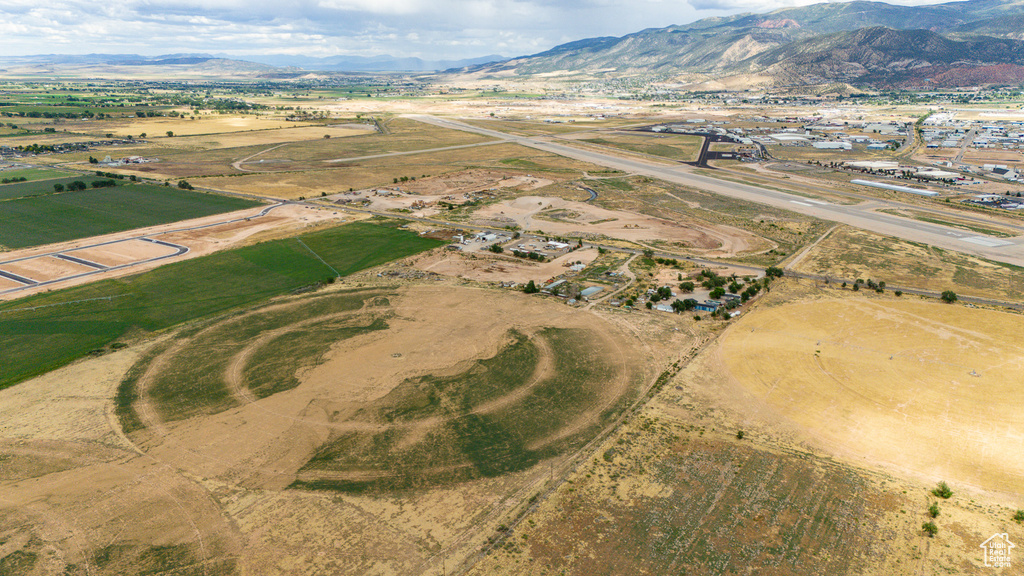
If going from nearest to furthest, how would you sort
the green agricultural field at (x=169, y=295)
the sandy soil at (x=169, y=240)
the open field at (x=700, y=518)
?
1. the open field at (x=700, y=518)
2. the green agricultural field at (x=169, y=295)
3. the sandy soil at (x=169, y=240)

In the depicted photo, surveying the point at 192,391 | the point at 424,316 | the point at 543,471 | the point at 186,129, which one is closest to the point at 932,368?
the point at 543,471

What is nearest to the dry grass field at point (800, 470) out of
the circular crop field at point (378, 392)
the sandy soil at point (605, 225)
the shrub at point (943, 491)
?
the shrub at point (943, 491)

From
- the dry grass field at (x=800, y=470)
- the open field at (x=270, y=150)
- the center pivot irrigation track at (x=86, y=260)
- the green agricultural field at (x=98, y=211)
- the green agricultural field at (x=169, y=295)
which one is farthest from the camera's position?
the open field at (x=270, y=150)

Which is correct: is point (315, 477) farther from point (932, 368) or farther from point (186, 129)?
point (186, 129)

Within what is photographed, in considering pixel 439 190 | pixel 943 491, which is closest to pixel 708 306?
pixel 943 491

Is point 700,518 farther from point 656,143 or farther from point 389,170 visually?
point 656,143

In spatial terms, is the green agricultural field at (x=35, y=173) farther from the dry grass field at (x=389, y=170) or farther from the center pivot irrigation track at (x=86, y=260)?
the center pivot irrigation track at (x=86, y=260)
